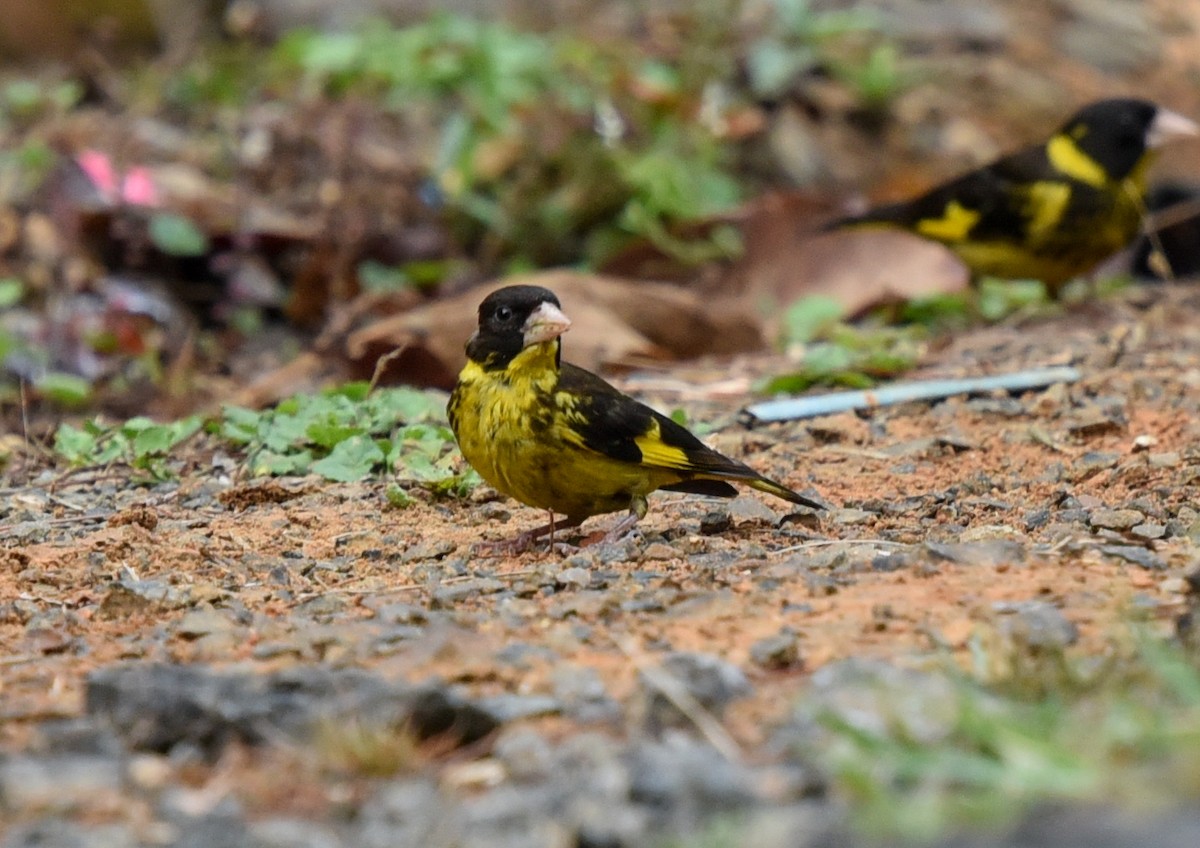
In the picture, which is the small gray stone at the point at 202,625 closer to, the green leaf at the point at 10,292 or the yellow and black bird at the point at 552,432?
the yellow and black bird at the point at 552,432

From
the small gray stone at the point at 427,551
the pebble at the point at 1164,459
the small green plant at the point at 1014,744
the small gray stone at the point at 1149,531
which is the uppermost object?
the small green plant at the point at 1014,744

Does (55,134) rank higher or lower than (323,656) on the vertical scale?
higher

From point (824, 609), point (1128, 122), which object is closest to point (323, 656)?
point (824, 609)

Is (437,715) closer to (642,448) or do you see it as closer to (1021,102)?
(642,448)

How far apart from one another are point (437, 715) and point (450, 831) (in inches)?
16.9

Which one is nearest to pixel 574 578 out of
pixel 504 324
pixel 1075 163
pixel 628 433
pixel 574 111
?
pixel 628 433

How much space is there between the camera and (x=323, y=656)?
10.8 feet

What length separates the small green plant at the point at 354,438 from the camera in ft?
17.3

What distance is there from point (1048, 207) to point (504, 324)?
4.15m

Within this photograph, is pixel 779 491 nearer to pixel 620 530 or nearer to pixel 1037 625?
pixel 620 530

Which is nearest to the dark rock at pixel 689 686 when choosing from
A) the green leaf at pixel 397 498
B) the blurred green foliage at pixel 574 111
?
the green leaf at pixel 397 498

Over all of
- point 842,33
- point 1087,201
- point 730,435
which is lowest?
point 730,435

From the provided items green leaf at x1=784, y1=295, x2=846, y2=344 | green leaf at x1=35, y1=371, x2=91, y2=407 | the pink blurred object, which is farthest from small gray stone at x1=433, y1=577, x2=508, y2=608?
the pink blurred object

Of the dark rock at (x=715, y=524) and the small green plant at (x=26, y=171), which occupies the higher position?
the small green plant at (x=26, y=171)
